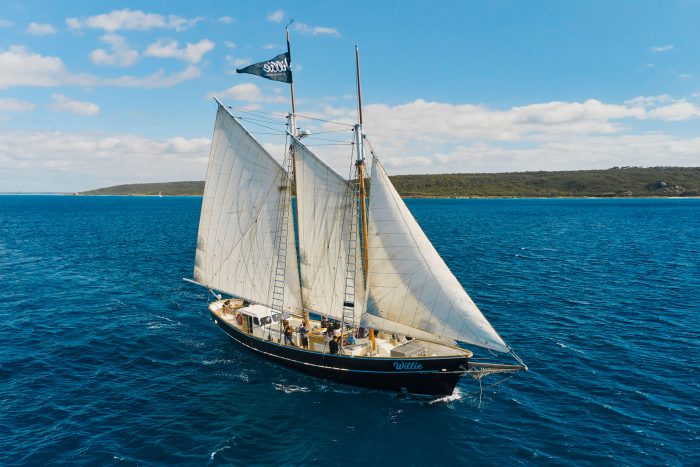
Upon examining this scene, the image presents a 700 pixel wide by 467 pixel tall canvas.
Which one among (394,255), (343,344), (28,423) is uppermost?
(394,255)

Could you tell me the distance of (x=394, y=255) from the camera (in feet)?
102

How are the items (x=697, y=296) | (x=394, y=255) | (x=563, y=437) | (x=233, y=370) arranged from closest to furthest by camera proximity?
1. (x=563, y=437)
2. (x=394, y=255)
3. (x=233, y=370)
4. (x=697, y=296)

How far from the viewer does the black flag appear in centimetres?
3738

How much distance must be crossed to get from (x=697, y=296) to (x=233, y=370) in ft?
195

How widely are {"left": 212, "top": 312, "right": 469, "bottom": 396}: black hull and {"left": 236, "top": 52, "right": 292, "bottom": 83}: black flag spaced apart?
2353cm

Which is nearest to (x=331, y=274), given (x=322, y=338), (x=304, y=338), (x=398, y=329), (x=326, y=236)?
(x=326, y=236)

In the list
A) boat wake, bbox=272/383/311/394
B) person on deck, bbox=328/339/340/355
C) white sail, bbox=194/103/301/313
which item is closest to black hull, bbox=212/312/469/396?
person on deck, bbox=328/339/340/355

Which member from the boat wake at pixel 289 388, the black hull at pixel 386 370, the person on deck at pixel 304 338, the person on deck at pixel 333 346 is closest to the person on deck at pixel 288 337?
the black hull at pixel 386 370

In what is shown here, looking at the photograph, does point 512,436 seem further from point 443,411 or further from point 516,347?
point 516,347

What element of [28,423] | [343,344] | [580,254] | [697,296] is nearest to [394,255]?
[343,344]

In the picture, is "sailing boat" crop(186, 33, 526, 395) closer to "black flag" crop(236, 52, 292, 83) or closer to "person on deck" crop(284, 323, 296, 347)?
"person on deck" crop(284, 323, 296, 347)

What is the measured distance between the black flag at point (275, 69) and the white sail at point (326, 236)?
22.9ft

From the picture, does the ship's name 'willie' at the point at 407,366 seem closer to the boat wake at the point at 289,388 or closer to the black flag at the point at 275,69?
the boat wake at the point at 289,388

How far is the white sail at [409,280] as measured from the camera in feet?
95.3
